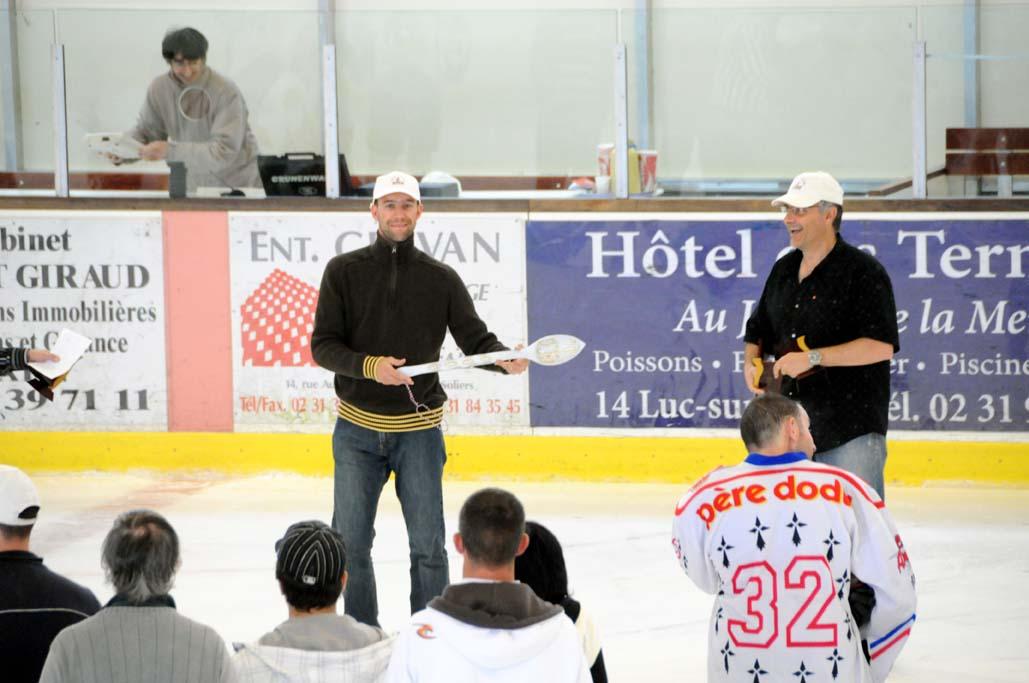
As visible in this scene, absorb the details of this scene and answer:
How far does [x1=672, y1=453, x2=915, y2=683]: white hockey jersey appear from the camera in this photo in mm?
3471

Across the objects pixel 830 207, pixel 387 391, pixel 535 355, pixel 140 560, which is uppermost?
pixel 830 207

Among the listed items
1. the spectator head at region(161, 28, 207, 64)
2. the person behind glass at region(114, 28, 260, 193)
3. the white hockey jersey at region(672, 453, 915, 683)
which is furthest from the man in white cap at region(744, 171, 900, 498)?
the spectator head at region(161, 28, 207, 64)

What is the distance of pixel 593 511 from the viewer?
7.55m

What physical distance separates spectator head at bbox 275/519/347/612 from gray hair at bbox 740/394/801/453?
3.12ft

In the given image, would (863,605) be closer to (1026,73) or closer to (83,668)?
(83,668)

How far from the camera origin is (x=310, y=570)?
3225mm

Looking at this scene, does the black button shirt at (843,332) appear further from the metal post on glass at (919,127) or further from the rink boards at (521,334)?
the metal post on glass at (919,127)

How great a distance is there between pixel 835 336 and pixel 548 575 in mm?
1789

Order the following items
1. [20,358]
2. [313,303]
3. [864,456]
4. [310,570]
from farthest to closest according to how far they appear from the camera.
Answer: [313,303] < [20,358] < [864,456] < [310,570]

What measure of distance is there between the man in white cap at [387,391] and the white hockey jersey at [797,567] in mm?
1605

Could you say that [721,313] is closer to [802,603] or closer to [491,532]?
[802,603]

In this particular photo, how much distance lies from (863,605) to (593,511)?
3984 mm

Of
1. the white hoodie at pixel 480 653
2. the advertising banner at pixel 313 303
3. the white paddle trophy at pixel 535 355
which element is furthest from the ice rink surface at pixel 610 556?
the white hoodie at pixel 480 653

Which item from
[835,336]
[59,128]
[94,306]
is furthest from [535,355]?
[59,128]
